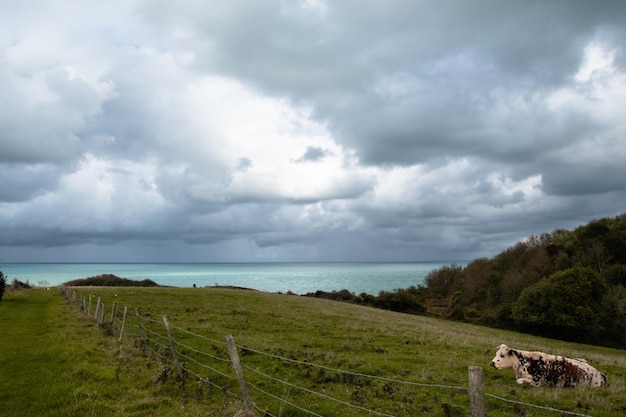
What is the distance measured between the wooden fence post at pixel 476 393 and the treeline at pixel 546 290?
2122 inches

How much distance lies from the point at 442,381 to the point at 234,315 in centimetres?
2141

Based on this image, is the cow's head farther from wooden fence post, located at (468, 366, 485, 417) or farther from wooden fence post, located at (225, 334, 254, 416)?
wooden fence post, located at (468, 366, 485, 417)

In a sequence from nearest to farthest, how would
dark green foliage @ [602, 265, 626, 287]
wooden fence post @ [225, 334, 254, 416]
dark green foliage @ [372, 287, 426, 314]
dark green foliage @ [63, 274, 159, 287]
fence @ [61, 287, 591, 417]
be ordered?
1. wooden fence post @ [225, 334, 254, 416]
2. fence @ [61, 287, 591, 417]
3. dark green foliage @ [602, 265, 626, 287]
4. dark green foliage @ [63, 274, 159, 287]
5. dark green foliage @ [372, 287, 426, 314]

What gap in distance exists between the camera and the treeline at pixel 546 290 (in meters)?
51.8

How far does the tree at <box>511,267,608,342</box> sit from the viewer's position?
50325mm

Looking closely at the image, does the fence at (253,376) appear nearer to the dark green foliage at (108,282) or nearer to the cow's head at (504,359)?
the cow's head at (504,359)

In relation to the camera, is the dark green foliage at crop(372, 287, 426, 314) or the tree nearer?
the tree

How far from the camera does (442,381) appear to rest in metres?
13.9

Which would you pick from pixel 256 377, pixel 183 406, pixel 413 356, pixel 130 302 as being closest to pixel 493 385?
pixel 413 356

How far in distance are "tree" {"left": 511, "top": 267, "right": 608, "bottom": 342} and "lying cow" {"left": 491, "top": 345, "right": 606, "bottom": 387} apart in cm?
4296

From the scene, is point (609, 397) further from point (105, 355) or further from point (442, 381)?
point (105, 355)

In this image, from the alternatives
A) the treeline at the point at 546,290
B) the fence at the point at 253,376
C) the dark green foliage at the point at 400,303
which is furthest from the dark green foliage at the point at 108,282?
the fence at the point at 253,376

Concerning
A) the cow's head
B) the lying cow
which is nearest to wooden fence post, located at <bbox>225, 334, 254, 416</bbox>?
the lying cow

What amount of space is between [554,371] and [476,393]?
34.8 feet
